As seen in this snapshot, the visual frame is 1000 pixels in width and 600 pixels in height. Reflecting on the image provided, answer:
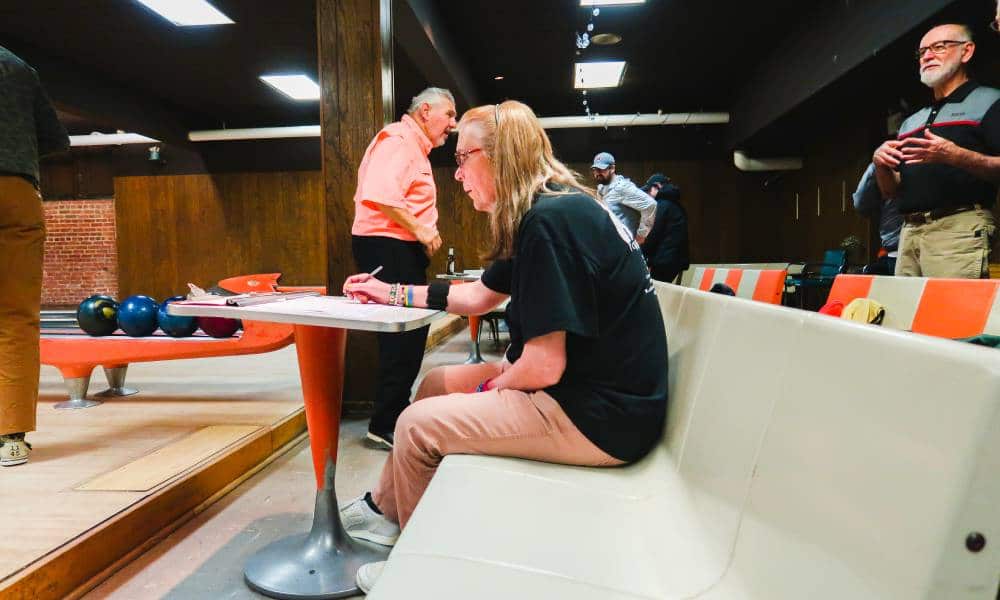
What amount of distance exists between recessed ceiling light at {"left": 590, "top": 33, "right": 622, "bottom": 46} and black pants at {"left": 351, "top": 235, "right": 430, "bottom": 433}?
16.3 ft

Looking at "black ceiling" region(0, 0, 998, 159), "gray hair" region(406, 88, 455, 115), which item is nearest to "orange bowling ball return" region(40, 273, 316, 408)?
"gray hair" region(406, 88, 455, 115)

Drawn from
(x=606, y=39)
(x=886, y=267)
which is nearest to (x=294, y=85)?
(x=606, y=39)

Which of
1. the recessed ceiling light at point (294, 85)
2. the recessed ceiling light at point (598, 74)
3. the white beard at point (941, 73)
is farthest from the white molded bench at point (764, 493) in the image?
the recessed ceiling light at point (294, 85)

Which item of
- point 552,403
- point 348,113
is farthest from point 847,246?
point 552,403

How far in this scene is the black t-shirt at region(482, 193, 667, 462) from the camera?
3.84 feet

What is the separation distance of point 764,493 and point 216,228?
37.7 feet

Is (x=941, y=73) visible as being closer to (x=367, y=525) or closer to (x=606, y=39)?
(x=367, y=525)

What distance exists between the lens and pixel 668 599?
0.82m

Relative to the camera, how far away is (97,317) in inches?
126

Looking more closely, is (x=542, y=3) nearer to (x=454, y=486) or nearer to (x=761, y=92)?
(x=761, y=92)

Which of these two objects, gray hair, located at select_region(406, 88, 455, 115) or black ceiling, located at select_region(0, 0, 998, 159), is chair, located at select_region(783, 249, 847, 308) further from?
gray hair, located at select_region(406, 88, 455, 115)

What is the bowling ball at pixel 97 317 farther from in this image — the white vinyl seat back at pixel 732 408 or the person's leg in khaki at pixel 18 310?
the white vinyl seat back at pixel 732 408

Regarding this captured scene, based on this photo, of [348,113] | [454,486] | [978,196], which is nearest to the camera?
[454,486]

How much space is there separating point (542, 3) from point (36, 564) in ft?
19.3
